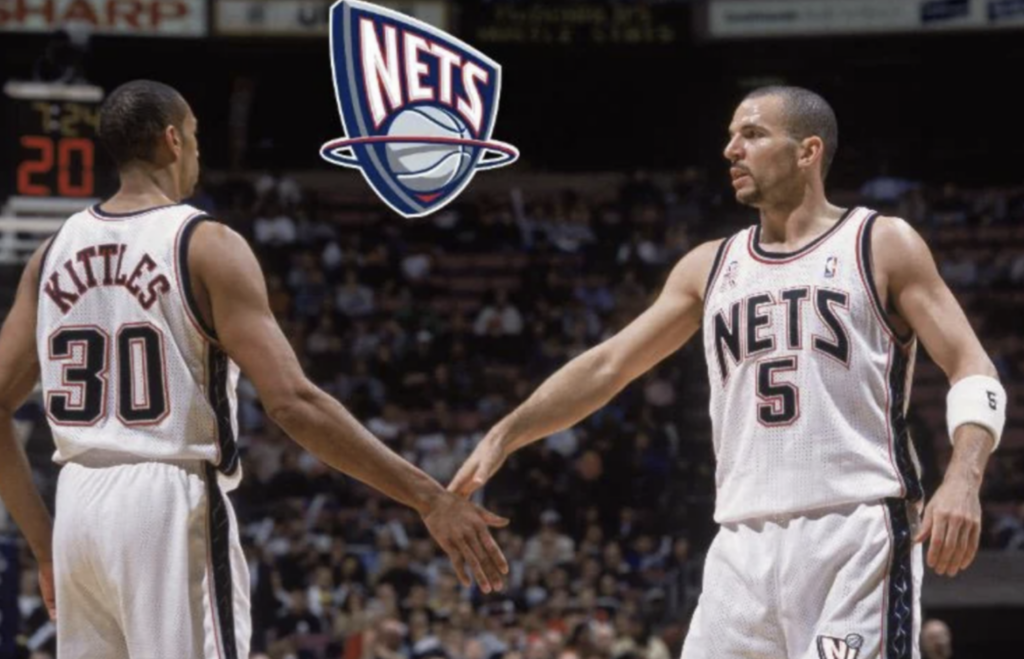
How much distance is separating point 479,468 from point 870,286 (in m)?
1.36

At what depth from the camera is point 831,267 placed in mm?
5102

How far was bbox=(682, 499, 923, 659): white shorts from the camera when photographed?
4.79 m

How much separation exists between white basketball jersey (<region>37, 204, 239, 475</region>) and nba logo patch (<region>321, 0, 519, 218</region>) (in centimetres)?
256

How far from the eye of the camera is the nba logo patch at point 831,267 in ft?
16.7

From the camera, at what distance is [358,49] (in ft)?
26.5

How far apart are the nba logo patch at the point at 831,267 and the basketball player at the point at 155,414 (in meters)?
1.40

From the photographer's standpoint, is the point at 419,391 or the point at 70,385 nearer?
the point at 70,385

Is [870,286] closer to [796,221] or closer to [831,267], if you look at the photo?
[831,267]

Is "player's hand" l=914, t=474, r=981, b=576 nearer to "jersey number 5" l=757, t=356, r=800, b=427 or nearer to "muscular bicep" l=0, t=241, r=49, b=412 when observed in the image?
"jersey number 5" l=757, t=356, r=800, b=427

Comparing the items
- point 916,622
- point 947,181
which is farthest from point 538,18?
point 916,622

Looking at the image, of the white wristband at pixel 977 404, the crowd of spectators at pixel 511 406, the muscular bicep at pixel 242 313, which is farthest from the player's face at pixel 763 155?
the crowd of spectators at pixel 511 406

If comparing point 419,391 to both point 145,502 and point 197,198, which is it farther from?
point 145,502

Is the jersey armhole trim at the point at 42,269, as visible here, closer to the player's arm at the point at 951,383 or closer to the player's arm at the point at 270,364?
the player's arm at the point at 270,364

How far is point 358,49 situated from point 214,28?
12.9 meters
